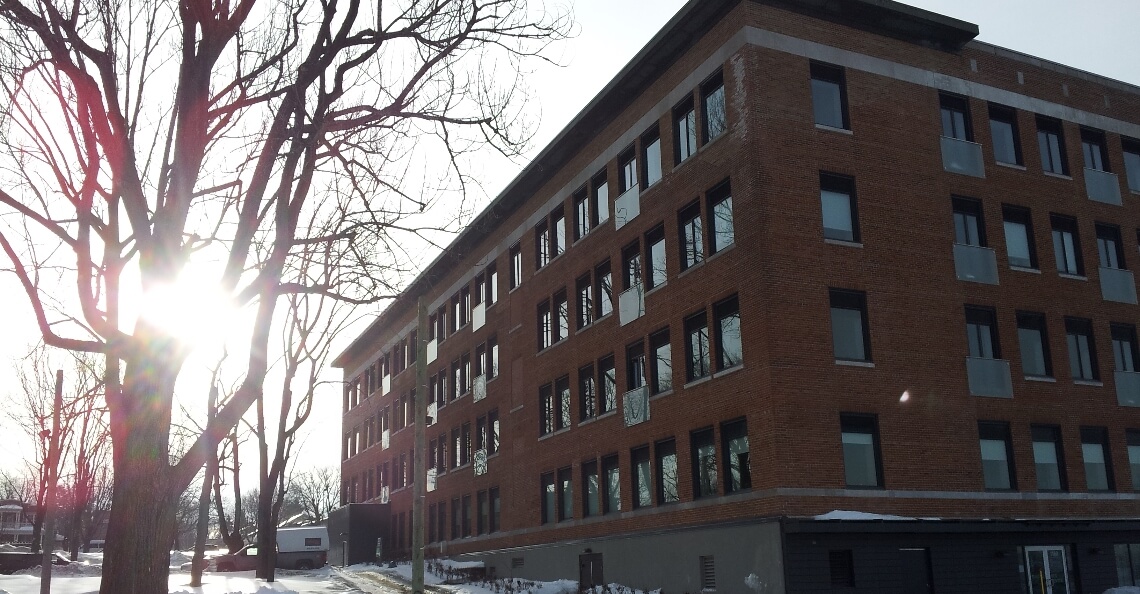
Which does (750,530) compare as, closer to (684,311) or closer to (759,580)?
(759,580)

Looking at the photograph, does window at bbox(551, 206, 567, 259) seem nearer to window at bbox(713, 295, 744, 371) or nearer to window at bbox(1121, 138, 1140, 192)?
window at bbox(713, 295, 744, 371)

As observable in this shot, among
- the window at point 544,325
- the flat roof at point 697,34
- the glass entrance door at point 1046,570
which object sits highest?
the flat roof at point 697,34

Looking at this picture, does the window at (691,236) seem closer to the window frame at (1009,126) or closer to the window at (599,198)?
the window at (599,198)

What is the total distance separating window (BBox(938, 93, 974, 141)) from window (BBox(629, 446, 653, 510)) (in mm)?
12217

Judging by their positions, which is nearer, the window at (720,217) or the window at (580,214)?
the window at (720,217)

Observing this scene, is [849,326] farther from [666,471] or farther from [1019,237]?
[1019,237]

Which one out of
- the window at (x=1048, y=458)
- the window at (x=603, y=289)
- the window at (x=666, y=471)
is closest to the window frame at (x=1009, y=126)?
the window at (x=1048, y=458)

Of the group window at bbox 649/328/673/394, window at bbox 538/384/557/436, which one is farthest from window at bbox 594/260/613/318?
window at bbox 538/384/557/436

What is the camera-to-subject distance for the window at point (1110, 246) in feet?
98.9

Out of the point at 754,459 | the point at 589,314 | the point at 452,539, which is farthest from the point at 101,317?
the point at 452,539

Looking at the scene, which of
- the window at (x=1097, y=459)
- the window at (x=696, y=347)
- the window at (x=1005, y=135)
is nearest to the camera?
the window at (x=696, y=347)

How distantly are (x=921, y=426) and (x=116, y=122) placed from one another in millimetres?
19339

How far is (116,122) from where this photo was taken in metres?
13.5

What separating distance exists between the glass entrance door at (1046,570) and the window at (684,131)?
1346 centimetres
